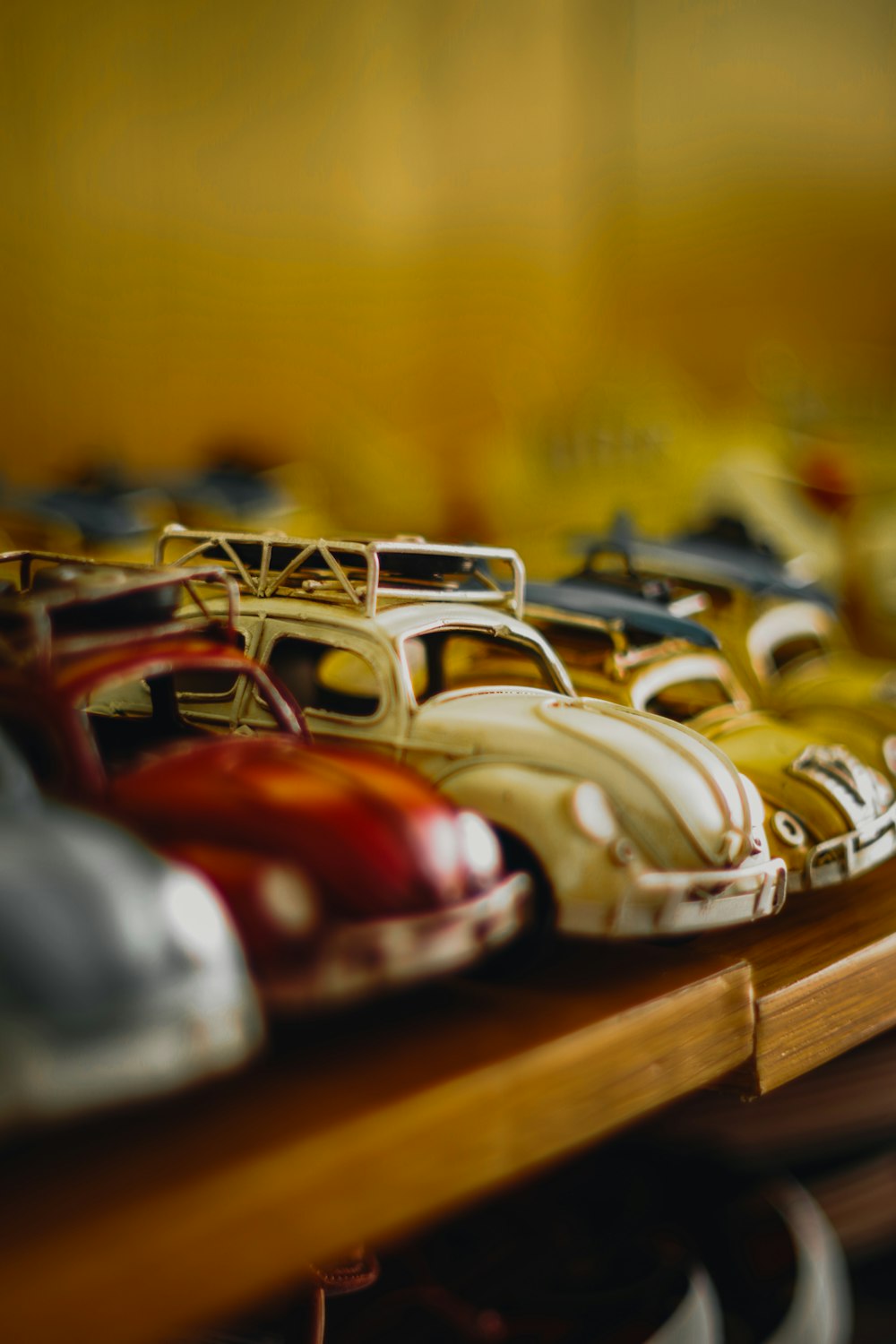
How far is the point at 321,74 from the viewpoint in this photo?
2.44m

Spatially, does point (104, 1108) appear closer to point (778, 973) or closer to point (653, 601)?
point (778, 973)

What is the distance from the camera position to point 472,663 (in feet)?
4.65

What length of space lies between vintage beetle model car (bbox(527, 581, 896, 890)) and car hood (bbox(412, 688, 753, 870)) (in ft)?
0.70

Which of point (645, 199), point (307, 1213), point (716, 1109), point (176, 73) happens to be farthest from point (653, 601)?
point (645, 199)

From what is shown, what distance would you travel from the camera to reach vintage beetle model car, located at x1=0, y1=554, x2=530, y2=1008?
75 cm

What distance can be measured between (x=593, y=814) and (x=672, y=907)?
0.32 ft

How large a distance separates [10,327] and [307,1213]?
5.70 ft

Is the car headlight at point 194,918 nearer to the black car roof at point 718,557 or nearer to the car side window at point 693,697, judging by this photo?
the car side window at point 693,697

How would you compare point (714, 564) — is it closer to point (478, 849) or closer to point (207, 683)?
point (207, 683)

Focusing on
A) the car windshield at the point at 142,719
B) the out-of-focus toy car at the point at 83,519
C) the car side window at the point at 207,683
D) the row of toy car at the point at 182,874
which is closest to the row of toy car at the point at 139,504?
the out-of-focus toy car at the point at 83,519

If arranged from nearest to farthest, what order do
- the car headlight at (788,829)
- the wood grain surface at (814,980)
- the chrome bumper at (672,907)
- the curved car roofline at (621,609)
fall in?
1. the chrome bumper at (672,907)
2. the wood grain surface at (814,980)
3. the car headlight at (788,829)
4. the curved car roofline at (621,609)

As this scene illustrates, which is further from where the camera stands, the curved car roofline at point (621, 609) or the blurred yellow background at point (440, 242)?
the blurred yellow background at point (440, 242)

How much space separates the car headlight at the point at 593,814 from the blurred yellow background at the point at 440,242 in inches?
48.4

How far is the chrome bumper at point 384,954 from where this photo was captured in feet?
2.45
